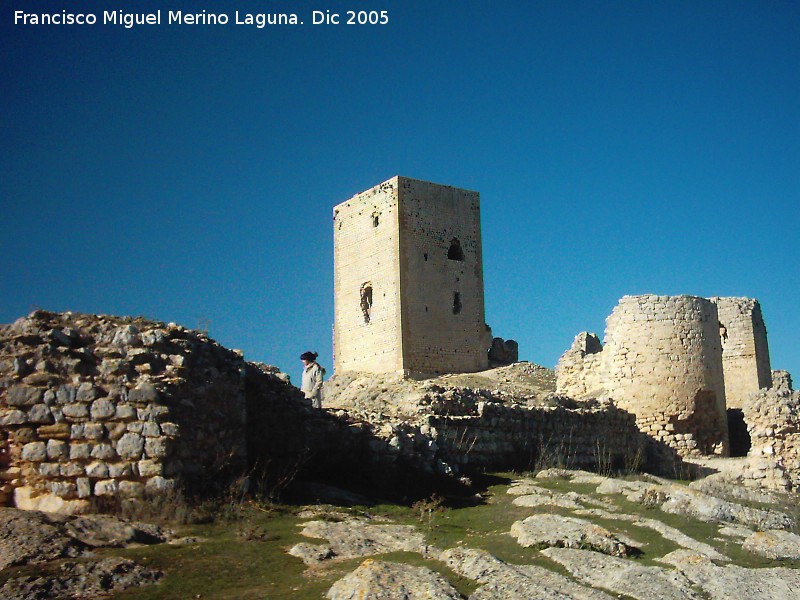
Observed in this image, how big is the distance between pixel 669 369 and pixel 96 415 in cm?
1264

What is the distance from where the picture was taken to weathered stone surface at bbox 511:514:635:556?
7.17 metres

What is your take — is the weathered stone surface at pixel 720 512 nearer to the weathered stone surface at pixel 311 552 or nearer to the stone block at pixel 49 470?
the weathered stone surface at pixel 311 552

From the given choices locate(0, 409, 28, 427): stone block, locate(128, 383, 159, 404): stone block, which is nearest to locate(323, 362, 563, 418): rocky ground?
locate(128, 383, 159, 404): stone block

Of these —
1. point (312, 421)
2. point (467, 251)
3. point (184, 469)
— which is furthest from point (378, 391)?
point (467, 251)

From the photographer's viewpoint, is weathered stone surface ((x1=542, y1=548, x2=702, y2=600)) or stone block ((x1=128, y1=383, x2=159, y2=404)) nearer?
weathered stone surface ((x1=542, y1=548, x2=702, y2=600))

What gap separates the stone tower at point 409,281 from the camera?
30.5 m

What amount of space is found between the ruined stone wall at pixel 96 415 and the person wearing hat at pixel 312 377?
458 centimetres

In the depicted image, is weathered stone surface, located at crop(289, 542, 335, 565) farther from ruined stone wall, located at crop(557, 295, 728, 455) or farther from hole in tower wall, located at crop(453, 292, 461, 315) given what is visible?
hole in tower wall, located at crop(453, 292, 461, 315)

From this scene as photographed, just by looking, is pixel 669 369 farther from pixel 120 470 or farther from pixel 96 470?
pixel 96 470

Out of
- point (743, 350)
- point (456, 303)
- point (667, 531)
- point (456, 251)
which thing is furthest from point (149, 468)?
point (456, 251)

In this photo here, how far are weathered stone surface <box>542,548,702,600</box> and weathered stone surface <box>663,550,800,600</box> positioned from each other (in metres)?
0.15

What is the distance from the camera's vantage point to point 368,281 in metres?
31.5

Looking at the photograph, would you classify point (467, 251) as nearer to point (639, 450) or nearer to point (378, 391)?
point (378, 391)

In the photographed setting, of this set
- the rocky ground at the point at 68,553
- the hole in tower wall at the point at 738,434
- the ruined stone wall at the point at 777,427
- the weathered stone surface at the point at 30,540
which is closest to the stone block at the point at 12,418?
the rocky ground at the point at 68,553
